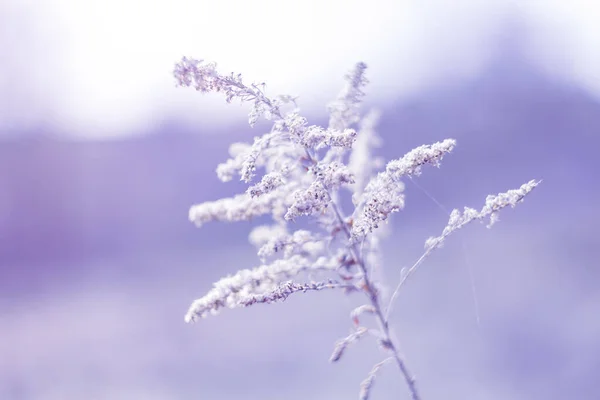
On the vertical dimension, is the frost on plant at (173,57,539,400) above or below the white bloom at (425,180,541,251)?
above

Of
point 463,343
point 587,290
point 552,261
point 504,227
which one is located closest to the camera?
point 463,343

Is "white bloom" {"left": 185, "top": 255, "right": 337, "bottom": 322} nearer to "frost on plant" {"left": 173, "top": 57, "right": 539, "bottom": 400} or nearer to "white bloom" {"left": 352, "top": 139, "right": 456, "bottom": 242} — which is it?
"frost on plant" {"left": 173, "top": 57, "right": 539, "bottom": 400}

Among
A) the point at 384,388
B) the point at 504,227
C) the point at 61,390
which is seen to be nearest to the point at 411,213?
the point at 504,227

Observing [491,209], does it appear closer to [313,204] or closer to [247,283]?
[313,204]

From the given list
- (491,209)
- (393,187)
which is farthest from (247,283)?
(491,209)

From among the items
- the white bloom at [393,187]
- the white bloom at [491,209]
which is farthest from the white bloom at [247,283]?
the white bloom at [491,209]

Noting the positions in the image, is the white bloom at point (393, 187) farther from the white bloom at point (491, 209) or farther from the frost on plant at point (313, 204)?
the white bloom at point (491, 209)

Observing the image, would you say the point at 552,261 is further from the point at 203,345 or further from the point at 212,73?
the point at 212,73

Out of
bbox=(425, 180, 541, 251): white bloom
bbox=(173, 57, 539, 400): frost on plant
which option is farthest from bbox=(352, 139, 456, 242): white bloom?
bbox=(425, 180, 541, 251): white bloom
